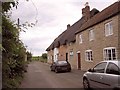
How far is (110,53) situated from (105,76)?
12701mm

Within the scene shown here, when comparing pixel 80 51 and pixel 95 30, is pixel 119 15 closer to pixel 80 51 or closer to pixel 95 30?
pixel 95 30

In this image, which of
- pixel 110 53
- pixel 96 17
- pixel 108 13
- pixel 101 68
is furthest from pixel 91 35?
pixel 101 68

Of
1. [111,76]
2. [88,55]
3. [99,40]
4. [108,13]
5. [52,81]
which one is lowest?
[52,81]

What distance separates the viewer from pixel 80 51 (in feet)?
107

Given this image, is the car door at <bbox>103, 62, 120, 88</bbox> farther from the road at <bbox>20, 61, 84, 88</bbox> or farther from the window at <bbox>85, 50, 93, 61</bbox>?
the window at <bbox>85, 50, 93, 61</bbox>

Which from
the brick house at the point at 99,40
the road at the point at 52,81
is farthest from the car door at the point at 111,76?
the brick house at the point at 99,40

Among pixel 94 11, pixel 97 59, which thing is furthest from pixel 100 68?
pixel 94 11

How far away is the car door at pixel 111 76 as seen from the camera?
9.35 m

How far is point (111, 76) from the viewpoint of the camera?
9.73 m

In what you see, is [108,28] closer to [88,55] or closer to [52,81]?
[88,55]

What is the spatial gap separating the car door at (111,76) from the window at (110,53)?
11589 mm

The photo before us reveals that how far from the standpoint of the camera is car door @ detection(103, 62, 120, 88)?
9347 millimetres

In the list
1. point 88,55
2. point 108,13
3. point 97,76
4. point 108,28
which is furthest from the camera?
point 88,55

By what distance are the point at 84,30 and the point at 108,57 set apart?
26.0 ft
